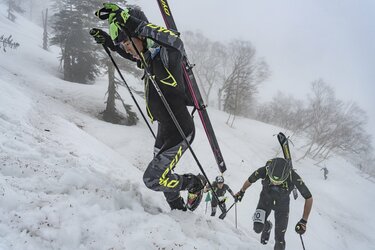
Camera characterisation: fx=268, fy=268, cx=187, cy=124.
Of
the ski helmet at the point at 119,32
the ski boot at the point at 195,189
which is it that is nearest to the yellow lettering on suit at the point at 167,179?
the ski boot at the point at 195,189

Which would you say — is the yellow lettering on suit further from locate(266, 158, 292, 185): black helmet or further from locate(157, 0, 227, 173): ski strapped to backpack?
locate(266, 158, 292, 185): black helmet

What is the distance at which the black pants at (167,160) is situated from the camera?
4.30m

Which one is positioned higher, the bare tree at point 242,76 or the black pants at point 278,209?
the bare tree at point 242,76

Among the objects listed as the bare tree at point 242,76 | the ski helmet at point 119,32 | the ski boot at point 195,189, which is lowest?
the ski boot at point 195,189

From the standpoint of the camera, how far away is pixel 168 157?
4426 millimetres

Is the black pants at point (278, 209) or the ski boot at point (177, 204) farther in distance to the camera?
the black pants at point (278, 209)

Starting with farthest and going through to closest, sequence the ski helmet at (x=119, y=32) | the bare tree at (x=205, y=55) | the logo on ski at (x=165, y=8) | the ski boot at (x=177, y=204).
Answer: the bare tree at (x=205, y=55) < the logo on ski at (x=165, y=8) < the ski boot at (x=177, y=204) < the ski helmet at (x=119, y=32)

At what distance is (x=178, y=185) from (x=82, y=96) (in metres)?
20.8

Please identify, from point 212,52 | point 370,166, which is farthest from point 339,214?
point 370,166

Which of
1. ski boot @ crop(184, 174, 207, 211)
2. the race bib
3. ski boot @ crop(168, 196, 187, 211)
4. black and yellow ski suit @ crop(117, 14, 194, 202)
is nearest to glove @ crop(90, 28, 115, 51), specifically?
black and yellow ski suit @ crop(117, 14, 194, 202)

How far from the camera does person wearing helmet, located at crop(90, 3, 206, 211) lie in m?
3.73

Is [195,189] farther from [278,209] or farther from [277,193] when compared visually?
[278,209]

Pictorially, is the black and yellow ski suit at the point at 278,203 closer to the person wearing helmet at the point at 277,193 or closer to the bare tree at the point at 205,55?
the person wearing helmet at the point at 277,193

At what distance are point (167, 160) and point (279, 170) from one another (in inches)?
141
